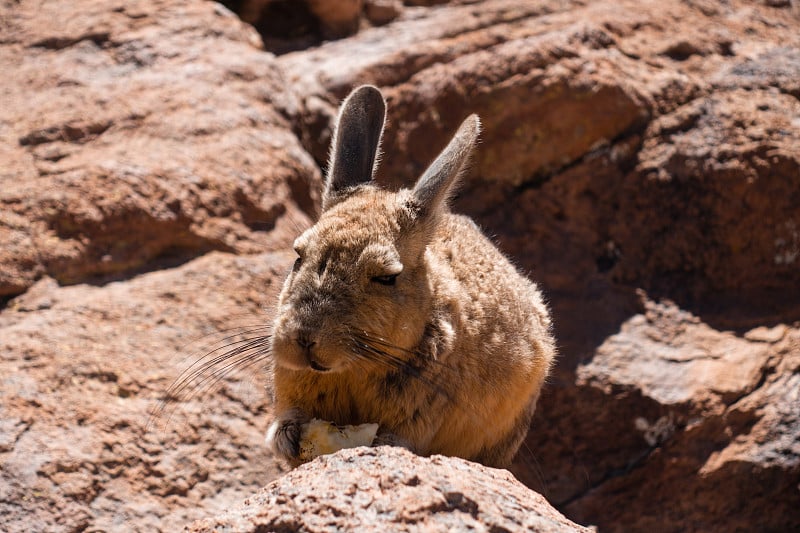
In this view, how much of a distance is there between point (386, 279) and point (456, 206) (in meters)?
3.51

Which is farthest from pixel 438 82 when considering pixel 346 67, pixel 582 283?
pixel 582 283

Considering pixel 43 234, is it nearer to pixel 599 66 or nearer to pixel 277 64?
pixel 277 64

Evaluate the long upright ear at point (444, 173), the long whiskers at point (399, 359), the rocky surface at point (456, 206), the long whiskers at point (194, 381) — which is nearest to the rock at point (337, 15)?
the rocky surface at point (456, 206)

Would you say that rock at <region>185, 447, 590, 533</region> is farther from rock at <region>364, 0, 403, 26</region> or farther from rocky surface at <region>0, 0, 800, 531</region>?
rock at <region>364, 0, 403, 26</region>

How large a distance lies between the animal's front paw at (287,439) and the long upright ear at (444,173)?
1334 millimetres

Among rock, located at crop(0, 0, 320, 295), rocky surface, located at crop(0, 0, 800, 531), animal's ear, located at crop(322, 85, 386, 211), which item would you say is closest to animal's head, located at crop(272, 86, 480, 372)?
animal's ear, located at crop(322, 85, 386, 211)

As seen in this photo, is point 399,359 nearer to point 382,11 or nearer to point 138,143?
point 138,143

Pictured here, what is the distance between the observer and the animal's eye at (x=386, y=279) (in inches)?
177

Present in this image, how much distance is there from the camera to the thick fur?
171 inches

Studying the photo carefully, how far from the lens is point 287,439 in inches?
178

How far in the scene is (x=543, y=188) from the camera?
7781mm

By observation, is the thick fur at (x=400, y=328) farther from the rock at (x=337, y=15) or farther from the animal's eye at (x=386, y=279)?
the rock at (x=337, y=15)

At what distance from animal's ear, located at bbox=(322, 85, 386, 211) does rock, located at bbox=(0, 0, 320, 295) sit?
1641 mm

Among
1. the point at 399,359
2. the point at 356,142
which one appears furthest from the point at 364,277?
the point at 356,142
